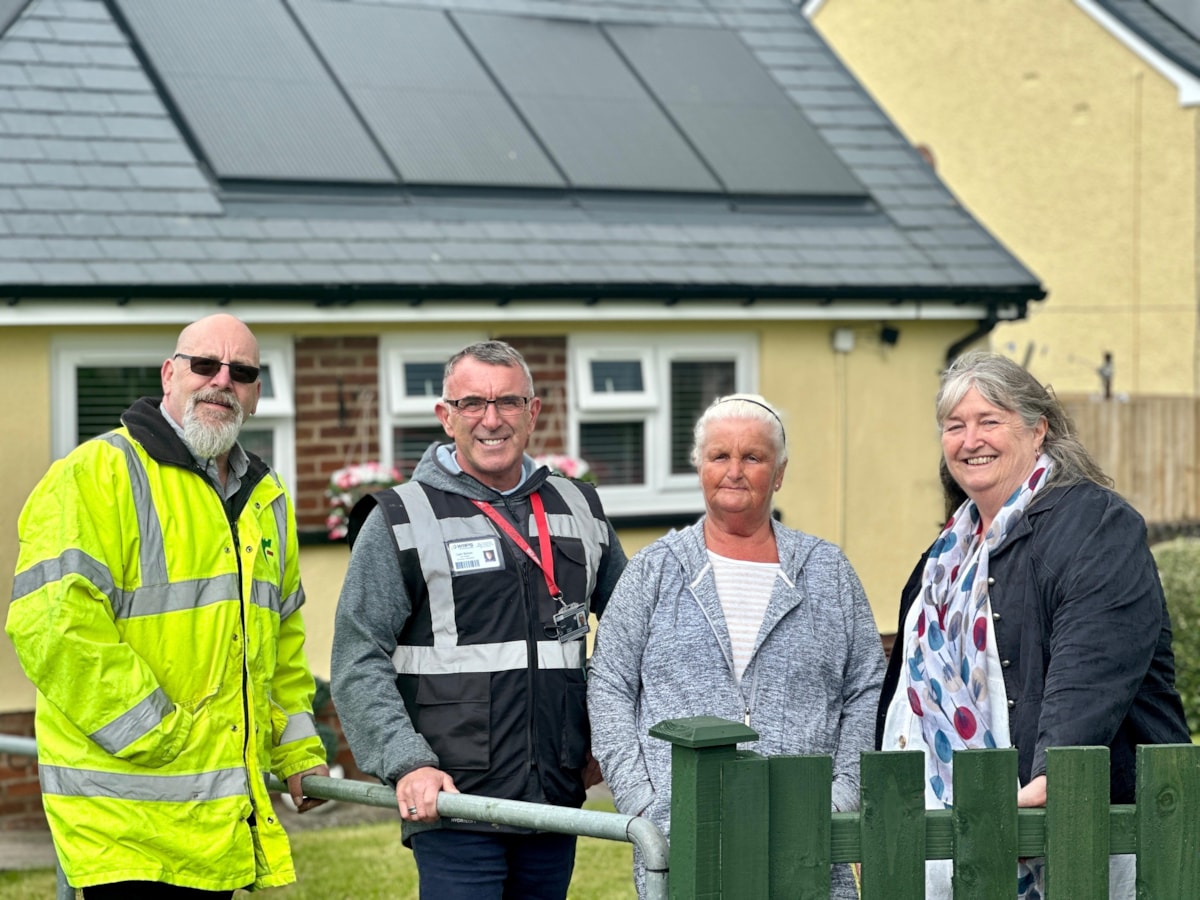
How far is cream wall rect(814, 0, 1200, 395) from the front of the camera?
19.3 m

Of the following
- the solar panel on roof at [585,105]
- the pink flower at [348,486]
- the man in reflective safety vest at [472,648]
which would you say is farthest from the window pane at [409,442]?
the man in reflective safety vest at [472,648]

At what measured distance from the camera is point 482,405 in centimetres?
391

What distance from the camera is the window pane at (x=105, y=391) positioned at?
28.8 ft

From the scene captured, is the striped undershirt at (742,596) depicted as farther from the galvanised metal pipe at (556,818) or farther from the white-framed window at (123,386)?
the white-framed window at (123,386)

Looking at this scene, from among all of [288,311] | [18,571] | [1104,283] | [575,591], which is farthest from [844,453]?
[1104,283]

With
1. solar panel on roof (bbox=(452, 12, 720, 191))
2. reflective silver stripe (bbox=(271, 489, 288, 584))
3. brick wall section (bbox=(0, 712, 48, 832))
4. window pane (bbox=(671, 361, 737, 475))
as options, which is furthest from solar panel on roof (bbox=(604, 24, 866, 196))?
reflective silver stripe (bbox=(271, 489, 288, 584))

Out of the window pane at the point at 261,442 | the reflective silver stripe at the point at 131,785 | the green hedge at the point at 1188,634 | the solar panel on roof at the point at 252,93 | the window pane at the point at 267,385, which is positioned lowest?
the green hedge at the point at 1188,634

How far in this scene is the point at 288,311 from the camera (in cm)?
898

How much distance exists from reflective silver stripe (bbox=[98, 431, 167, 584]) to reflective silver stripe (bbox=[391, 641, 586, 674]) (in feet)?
1.90

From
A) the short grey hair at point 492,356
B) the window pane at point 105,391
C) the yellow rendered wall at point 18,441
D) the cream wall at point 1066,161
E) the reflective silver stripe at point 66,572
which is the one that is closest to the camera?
the reflective silver stripe at point 66,572

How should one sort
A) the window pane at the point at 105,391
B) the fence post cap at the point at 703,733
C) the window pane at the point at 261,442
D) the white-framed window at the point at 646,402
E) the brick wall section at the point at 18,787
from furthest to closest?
the white-framed window at the point at 646,402, the window pane at the point at 261,442, the window pane at the point at 105,391, the brick wall section at the point at 18,787, the fence post cap at the point at 703,733

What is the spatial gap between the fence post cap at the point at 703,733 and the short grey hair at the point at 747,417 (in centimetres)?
90

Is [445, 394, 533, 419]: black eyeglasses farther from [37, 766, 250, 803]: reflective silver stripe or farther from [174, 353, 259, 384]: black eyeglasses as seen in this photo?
[37, 766, 250, 803]: reflective silver stripe

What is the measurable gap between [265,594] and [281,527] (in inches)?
8.0
